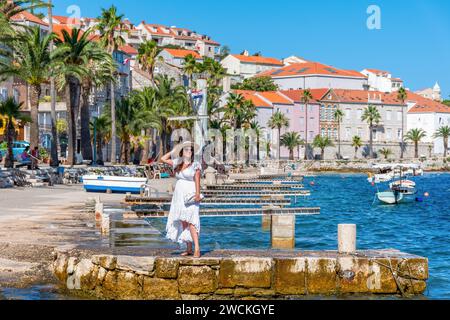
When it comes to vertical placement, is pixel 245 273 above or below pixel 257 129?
below

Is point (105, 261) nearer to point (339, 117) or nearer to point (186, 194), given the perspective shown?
point (186, 194)

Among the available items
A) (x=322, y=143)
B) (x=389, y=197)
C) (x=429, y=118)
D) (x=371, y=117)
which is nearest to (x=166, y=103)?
(x=389, y=197)

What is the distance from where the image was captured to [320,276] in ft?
51.0

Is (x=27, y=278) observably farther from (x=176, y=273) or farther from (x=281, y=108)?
(x=281, y=108)

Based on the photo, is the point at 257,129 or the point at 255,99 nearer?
the point at 257,129

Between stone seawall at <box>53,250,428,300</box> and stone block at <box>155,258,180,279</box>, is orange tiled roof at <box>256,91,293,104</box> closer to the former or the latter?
stone seawall at <box>53,250,428,300</box>

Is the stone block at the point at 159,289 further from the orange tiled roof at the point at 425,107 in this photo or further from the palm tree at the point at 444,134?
the orange tiled roof at the point at 425,107

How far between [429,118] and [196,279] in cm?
15928

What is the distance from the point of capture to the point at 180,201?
14891mm

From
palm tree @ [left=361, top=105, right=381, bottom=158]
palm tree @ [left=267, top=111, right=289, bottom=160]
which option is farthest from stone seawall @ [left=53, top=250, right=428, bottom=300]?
palm tree @ [left=361, top=105, right=381, bottom=158]
